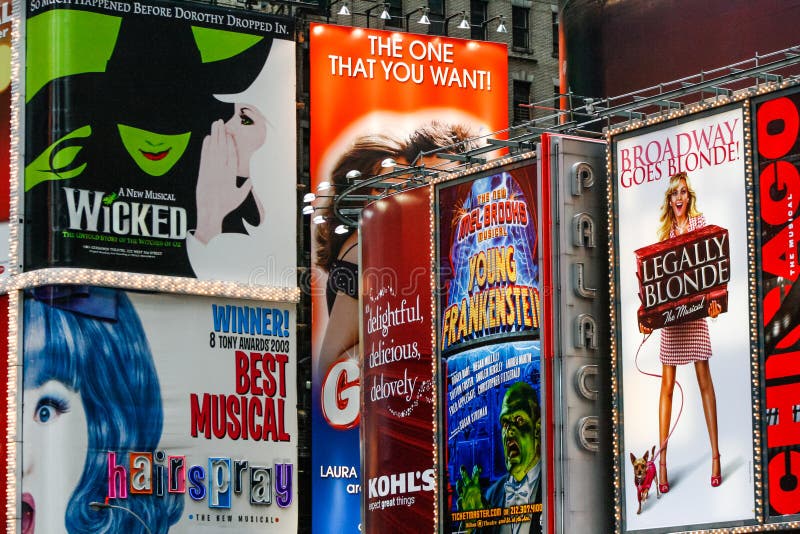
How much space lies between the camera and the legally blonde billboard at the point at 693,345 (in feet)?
154

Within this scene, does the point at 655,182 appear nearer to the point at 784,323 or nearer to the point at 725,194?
the point at 725,194

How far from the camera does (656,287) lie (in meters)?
49.6

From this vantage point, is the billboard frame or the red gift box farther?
the red gift box

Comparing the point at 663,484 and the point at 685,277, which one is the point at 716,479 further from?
the point at 685,277

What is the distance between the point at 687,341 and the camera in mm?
48375

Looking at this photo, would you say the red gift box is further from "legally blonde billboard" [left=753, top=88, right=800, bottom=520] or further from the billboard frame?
"legally blonde billboard" [left=753, top=88, right=800, bottom=520]

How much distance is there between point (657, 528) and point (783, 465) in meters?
4.38

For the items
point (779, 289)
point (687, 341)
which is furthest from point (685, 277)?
point (779, 289)

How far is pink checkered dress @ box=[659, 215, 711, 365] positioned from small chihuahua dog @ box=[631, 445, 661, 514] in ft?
7.29

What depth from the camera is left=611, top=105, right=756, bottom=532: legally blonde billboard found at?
1843 inches

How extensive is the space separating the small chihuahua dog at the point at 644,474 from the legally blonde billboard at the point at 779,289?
12.4 feet

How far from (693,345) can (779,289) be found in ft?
10.0


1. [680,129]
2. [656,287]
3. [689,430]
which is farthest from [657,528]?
[680,129]

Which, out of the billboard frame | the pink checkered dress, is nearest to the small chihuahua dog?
the pink checkered dress
